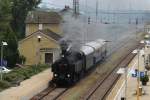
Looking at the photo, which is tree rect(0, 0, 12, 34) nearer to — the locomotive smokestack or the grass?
the grass

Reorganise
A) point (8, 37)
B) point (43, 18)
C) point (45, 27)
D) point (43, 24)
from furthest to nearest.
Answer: point (43, 18) < point (43, 24) < point (45, 27) < point (8, 37)

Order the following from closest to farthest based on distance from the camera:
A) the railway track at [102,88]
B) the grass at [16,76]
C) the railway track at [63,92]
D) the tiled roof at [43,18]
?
1. the railway track at [63,92]
2. the railway track at [102,88]
3. the grass at [16,76]
4. the tiled roof at [43,18]

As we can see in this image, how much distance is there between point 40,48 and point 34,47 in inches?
27.4

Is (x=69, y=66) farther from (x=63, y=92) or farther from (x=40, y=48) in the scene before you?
(x=40, y=48)

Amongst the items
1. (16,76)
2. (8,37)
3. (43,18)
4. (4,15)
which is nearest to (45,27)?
(43,18)

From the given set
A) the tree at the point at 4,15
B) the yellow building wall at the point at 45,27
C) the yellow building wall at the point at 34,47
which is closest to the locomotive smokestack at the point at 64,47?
the tree at the point at 4,15

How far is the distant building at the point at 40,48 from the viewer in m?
56.7

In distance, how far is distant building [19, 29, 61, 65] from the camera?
56719 millimetres

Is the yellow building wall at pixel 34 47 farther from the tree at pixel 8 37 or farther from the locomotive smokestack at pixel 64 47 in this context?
the locomotive smokestack at pixel 64 47

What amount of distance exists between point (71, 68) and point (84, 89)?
1.83 meters

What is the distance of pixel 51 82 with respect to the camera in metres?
38.9

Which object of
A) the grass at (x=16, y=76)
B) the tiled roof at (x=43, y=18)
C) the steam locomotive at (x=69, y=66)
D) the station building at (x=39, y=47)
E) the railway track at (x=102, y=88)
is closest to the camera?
the railway track at (x=102, y=88)

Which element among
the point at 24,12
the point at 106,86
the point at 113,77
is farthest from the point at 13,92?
the point at 24,12

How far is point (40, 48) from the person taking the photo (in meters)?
57.2
